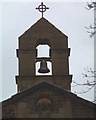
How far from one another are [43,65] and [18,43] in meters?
1.93

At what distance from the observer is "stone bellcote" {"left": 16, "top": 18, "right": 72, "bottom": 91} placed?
1922 centimetres

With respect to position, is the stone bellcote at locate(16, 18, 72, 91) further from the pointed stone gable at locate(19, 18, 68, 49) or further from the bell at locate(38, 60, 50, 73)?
the bell at locate(38, 60, 50, 73)

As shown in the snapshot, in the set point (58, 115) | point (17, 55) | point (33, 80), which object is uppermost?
point (17, 55)

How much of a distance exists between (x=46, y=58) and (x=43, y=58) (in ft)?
0.49

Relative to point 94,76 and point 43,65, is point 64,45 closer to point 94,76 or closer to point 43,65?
point 43,65

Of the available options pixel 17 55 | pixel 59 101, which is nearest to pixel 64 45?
pixel 17 55

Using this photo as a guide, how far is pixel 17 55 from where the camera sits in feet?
64.9

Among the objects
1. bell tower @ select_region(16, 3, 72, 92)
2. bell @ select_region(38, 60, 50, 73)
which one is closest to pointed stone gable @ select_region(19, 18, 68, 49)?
bell tower @ select_region(16, 3, 72, 92)

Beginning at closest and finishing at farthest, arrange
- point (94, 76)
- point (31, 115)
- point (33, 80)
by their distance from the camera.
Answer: point (94, 76)
point (31, 115)
point (33, 80)

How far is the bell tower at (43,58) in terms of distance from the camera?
63.0ft

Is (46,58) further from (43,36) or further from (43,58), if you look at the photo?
(43,36)

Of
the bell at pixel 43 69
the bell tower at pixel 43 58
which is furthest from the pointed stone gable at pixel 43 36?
the bell at pixel 43 69

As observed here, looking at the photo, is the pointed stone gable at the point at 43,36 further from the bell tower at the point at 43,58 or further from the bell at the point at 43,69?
the bell at the point at 43,69

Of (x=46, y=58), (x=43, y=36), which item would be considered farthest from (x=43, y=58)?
(x=43, y=36)
